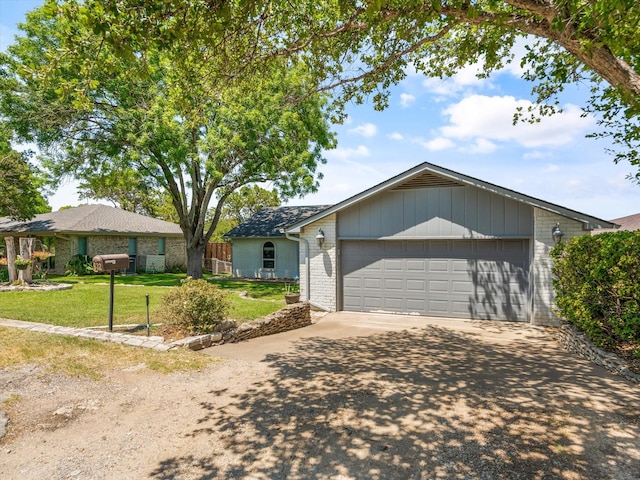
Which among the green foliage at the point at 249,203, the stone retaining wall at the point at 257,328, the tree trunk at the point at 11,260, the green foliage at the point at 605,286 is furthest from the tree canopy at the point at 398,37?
the green foliage at the point at 249,203

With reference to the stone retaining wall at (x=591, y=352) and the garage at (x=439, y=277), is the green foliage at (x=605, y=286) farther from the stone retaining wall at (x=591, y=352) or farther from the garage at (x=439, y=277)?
the garage at (x=439, y=277)

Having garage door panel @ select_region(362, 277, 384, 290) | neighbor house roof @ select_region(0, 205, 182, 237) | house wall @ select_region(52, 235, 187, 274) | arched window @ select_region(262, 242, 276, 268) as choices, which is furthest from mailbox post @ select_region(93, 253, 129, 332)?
house wall @ select_region(52, 235, 187, 274)

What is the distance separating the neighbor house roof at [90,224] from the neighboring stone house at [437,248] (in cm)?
1457

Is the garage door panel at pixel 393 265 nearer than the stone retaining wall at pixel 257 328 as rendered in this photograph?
No

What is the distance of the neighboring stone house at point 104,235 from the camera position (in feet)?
65.6

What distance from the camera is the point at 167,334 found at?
24.6 feet

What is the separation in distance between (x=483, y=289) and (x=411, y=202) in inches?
125

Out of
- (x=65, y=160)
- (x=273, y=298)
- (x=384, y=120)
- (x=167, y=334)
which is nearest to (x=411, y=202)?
(x=384, y=120)

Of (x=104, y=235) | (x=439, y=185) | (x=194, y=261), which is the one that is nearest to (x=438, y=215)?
(x=439, y=185)

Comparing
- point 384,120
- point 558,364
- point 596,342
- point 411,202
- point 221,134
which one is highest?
point 221,134

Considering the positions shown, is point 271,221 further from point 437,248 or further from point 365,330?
point 365,330

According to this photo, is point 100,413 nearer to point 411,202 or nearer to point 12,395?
point 12,395

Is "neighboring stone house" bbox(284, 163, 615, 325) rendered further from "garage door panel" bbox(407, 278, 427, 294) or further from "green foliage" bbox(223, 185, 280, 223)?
"green foliage" bbox(223, 185, 280, 223)

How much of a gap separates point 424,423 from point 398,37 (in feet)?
20.7
